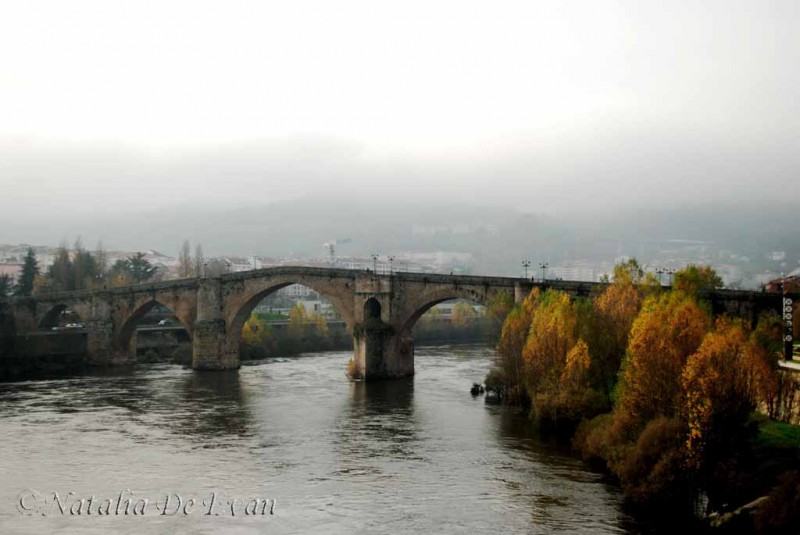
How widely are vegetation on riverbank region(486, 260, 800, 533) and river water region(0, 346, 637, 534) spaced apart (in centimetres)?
128

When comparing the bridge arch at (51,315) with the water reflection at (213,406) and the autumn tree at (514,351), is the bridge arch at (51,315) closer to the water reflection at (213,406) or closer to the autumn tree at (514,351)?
the water reflection at (213,406)

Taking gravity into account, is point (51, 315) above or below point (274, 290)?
below

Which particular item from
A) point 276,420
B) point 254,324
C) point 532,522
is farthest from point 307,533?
point 254,324

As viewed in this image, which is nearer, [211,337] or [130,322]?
[211,337]

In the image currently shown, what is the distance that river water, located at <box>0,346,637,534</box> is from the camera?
2338cm

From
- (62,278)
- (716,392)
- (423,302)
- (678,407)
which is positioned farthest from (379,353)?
(62,278)

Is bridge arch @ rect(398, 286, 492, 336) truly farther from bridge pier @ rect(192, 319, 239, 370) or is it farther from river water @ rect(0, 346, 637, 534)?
Answer: bridge pier @ rect(192, 319, 239, 370)

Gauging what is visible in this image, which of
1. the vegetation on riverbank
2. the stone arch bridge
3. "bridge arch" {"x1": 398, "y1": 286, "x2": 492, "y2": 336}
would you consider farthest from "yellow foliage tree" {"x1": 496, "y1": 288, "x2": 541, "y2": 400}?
"bridge arch" {"x1": 398, "y1": 286, "x2": 492, "y2": 336}

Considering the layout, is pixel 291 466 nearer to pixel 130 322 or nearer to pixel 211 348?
pixel 211 348

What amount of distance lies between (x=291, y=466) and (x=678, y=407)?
1262 cm

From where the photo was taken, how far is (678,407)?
949 inches

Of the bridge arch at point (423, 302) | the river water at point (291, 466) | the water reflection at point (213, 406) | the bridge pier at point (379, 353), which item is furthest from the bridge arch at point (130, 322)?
the bridge arch at point (423, 302)

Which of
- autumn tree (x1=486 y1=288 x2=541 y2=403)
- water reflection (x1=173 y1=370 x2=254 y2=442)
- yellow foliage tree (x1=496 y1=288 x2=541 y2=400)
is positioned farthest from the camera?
yellow foliage tree (x1=496 y1=288 x2=541 y2=400)

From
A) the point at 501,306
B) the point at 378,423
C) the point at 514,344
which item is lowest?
the point at 378,423
